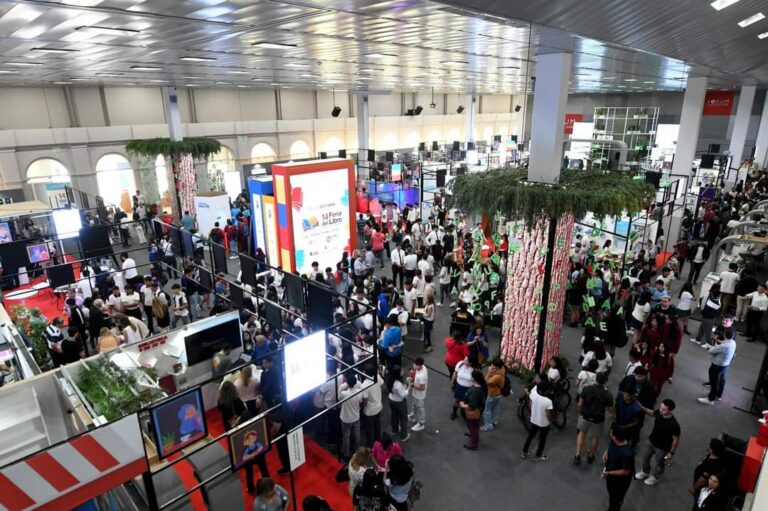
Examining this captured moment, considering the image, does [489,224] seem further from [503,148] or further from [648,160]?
[503,148]

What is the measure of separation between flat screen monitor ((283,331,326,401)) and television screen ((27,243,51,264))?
8.32 metres

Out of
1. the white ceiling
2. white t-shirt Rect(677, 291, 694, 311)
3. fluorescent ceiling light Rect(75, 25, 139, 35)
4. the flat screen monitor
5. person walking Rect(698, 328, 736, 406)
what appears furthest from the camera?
white t-shirt Rect(677, 291, 694, 311)

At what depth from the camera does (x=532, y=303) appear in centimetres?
722

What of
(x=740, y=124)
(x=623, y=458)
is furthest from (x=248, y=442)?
(x=740, y=124)

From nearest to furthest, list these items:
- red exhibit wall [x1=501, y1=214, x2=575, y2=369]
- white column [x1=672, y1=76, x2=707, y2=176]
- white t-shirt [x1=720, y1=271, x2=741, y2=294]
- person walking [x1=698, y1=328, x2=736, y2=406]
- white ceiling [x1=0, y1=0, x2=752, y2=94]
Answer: white ceiling [x1=0, y1=0, x2=752, y2=94]
person walking [x1=698, y1=328, x2=736, y2=406]
red exhibit wall [x1=501, y1=214, x2=575, y2=369]
white t-shirt [x1=720, y1=271, x2=741, y2=294]
white column [x1=672, y1=76, x2=707, y2=176]

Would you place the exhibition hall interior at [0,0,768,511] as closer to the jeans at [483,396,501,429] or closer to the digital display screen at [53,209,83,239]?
the jeans at [483,396,501,429]

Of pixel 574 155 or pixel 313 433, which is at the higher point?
pixel 574 155

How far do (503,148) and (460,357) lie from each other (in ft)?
85.3

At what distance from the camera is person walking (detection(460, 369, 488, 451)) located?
575 centimetres

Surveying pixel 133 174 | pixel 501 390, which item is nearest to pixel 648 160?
pixel 501 390

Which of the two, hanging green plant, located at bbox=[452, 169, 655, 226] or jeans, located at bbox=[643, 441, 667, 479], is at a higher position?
hanging green plant, located at bbox=[452, 169, 655, 226]

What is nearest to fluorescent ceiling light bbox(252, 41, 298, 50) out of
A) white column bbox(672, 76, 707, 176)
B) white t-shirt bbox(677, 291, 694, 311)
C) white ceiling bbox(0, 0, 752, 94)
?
white ceiling bbox(0, 0, 752, 94)

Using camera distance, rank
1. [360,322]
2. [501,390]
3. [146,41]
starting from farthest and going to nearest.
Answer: [360,322], [501,390], [146,41]

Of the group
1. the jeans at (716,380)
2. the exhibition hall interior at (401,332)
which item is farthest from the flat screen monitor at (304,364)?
the jeans at (716,380)
